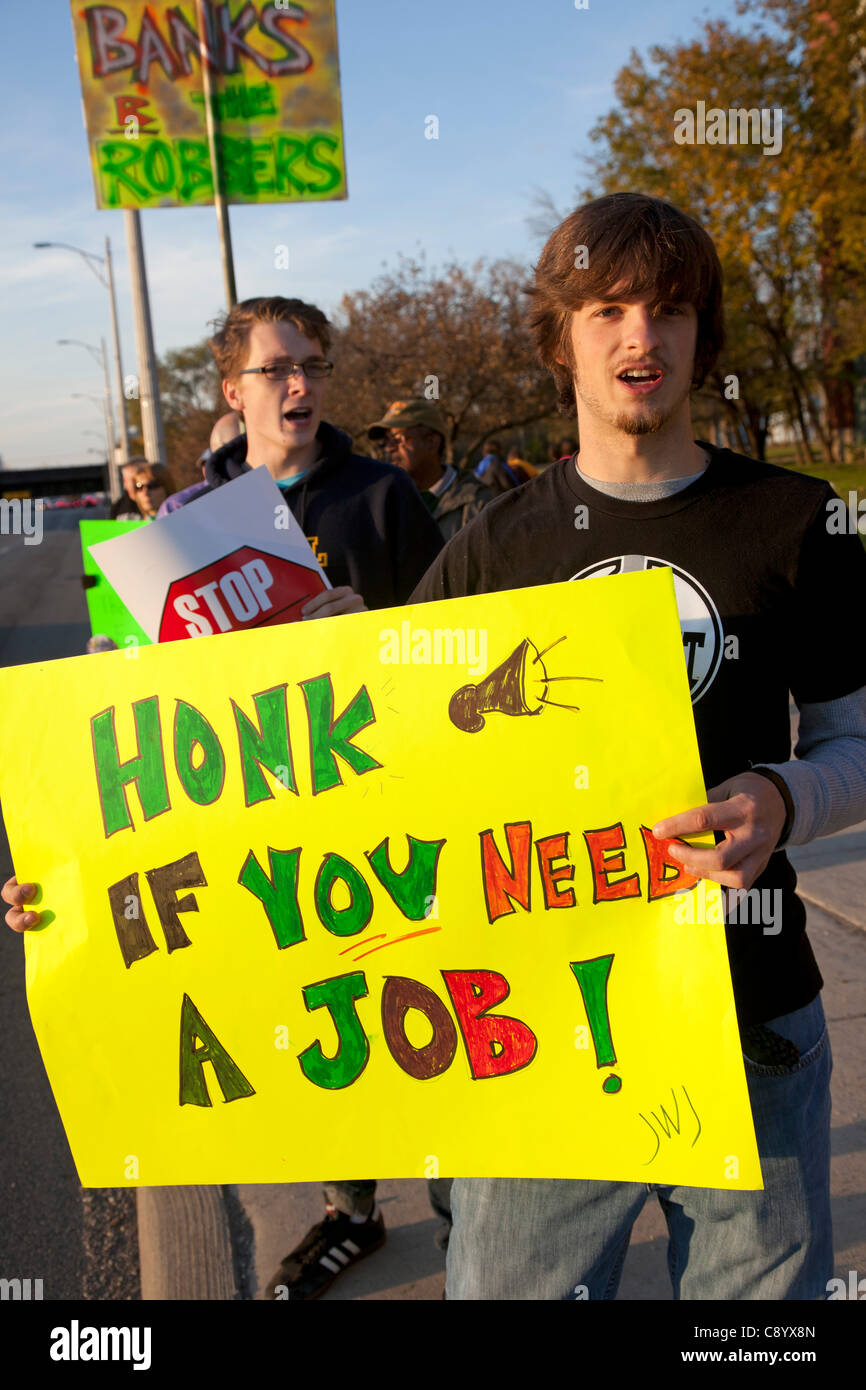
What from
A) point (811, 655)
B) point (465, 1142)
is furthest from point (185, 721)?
point (811, 655)

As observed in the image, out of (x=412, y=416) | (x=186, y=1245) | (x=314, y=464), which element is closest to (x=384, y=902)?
(x=314, y=464)

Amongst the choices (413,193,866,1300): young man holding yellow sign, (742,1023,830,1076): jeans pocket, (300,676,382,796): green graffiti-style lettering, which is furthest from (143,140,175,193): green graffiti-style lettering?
(742,1023,830,1076): jeans pocket

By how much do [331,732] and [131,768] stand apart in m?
0.31

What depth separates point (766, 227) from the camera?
1981 cm

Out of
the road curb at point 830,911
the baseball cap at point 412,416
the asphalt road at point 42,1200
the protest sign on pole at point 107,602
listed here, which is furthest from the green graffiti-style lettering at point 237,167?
the road curb at point 830,911

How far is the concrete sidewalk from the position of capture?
2416mm

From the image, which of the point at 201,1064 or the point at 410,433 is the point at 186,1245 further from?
the point at 410,433

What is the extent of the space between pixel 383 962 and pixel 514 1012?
20cm

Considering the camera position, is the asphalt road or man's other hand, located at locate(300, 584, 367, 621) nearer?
man's other hand, located at locate(300, 584, 367, 621)

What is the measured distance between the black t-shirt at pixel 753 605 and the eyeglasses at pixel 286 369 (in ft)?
3.45

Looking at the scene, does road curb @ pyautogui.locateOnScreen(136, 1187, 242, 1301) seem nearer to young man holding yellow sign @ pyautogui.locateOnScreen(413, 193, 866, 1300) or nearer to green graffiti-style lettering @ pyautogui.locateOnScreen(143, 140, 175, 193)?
young man holding yellow sign @ pyautogui.locateOnScreen(413, 193, 866, 1300)

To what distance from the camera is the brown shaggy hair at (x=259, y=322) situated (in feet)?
7.90

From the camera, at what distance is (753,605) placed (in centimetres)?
150

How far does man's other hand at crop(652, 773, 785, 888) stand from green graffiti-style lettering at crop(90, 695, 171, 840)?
2.41 ft
